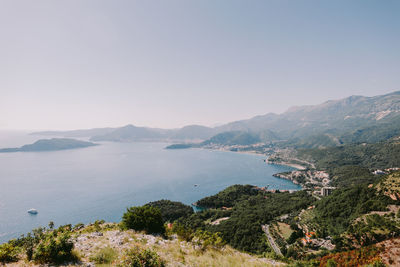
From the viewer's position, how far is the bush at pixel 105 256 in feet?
26.8

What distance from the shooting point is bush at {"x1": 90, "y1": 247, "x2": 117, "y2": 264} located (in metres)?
8.16

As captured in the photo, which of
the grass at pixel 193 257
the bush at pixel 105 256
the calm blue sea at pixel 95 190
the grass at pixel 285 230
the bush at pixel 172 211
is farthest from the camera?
the calm blue sea at pixel 95 190

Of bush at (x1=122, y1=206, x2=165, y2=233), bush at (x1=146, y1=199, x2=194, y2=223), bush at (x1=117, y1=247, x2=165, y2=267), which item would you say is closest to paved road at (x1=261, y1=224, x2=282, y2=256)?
bush at (x1=146, y1=199, x2=194, y2=223)

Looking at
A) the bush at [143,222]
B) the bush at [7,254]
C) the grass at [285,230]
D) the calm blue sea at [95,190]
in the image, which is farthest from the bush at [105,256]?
the calm blue sea at [95,190]

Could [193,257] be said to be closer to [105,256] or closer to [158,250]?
[158,250]

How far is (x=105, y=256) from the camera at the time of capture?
8586mm

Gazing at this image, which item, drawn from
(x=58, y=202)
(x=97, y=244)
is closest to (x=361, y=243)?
(x=97, y=244)

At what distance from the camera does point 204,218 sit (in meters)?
60.4

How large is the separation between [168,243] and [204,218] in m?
53.7

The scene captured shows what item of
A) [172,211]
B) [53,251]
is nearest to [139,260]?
[53,251]

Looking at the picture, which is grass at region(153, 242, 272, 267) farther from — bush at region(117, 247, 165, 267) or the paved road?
the paved road

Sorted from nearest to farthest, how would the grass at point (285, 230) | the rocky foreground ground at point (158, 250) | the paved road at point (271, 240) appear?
the rocky foreground ground at point (158, 250), the paved road at point (271, 240), the grass at point (285, 230)

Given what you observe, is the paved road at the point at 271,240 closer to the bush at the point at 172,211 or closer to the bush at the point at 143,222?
the bush at the point at 172,211

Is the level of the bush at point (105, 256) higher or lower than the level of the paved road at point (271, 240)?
higher
